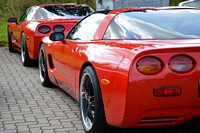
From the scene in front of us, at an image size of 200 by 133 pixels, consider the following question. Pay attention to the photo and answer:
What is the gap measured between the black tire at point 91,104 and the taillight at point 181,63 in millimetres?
844

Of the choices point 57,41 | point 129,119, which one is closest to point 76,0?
point 57,41

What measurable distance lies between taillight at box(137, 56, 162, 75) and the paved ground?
125 cm

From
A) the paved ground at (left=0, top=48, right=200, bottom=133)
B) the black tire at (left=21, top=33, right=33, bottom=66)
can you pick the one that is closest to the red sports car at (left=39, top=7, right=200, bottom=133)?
the paved ground at (left=0, top=48, right=200, bottom=133)

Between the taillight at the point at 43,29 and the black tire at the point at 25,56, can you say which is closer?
the taillight at the point at 43,29

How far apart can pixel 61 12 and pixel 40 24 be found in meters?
1.06

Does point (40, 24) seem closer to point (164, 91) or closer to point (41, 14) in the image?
point (41, 14)

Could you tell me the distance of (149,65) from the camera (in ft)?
12.0

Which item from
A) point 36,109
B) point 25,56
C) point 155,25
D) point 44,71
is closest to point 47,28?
point 25,56

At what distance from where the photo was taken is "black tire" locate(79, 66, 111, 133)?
420 centimetres

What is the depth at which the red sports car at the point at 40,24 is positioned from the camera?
28.4ft

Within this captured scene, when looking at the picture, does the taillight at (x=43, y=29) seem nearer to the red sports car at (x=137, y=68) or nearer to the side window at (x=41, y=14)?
the side window at (x=41, y=14)

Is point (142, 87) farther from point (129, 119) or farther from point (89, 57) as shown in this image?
point (89, 57)

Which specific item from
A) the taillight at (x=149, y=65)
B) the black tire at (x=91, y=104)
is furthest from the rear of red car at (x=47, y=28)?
the taillight at (x=149, y=65)

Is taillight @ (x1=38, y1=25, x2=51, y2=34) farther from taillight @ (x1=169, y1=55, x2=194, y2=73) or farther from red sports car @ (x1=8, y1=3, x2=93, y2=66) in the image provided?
taillight @ (x1=169, y1=55, x2=194, y2=73)
